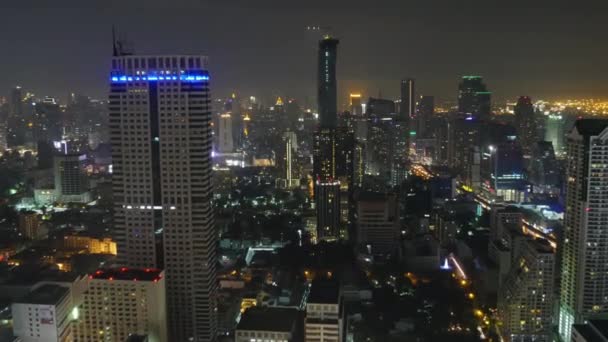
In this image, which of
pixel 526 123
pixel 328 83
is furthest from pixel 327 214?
pixel 526 123

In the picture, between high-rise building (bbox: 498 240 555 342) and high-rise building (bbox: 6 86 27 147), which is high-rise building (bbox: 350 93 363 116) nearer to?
high-rise building (bbox: 6 86 27 147)

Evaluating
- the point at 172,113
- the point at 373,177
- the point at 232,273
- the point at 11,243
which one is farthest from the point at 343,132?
the point at 172,113

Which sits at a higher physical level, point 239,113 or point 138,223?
point 239,113

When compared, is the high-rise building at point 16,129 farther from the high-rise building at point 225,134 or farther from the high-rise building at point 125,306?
the high-rise building at point 125,306

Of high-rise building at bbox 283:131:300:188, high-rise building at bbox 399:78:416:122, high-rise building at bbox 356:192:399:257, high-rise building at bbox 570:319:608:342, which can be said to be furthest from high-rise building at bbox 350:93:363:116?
high-rise building at bbox 570:319:608:342

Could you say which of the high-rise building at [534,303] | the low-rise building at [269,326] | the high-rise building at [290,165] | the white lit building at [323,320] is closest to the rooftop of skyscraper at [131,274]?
the low-rise building at [269,326]

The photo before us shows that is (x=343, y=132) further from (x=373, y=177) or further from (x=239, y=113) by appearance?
(x=239, y=113)
